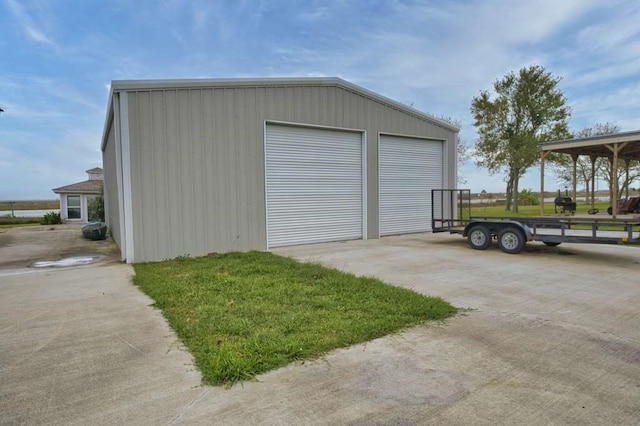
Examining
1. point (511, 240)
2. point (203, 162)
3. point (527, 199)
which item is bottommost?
point (511, 240)

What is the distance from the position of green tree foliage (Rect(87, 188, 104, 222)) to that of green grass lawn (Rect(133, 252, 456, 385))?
17.4m

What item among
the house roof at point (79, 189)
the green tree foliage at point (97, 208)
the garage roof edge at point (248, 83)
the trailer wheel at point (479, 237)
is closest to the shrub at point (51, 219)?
the house roof at point (79, 189)

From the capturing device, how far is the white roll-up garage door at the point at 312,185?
31.7 feet

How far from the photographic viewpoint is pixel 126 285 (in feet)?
19.1

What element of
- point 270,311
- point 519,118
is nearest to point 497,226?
point 270,311

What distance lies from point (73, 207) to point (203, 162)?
20.6m

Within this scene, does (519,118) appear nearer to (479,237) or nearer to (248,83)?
(479,237)

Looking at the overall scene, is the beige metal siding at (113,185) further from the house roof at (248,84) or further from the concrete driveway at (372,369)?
the concrete driveway at (372,369)

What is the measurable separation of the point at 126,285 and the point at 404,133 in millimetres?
9394

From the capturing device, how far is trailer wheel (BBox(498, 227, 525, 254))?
316 inches

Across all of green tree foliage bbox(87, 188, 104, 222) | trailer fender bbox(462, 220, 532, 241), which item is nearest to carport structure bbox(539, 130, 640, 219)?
trailer fender bbox(462, 220, 532, 241)

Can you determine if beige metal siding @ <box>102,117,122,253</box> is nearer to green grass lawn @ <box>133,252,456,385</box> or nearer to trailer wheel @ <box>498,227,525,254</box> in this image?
green grass lawn @ <box>133,252,456,385</box>

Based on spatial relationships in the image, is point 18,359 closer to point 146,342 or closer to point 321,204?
point 146,342

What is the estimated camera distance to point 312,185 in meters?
10.4
